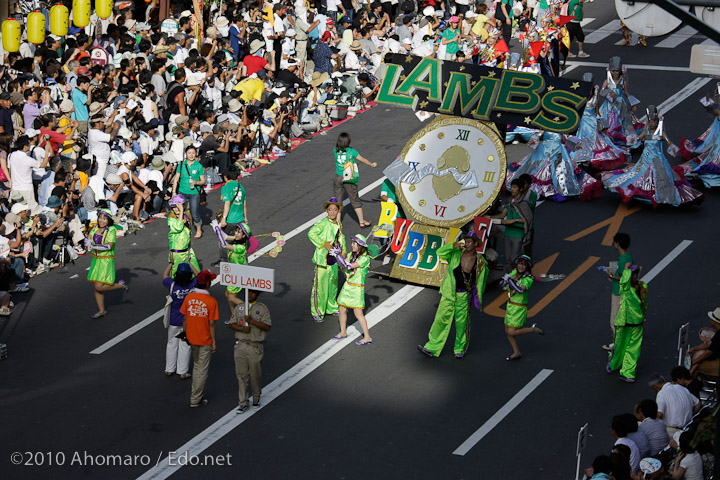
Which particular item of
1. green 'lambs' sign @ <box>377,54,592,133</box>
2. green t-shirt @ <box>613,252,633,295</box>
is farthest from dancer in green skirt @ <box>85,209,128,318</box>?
green t-shirt @ <box>613,252,633,295</box>

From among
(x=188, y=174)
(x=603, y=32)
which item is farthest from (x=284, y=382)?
(x=603, y=32)

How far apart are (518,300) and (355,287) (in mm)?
2415

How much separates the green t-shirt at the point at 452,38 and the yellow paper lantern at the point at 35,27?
11439 mm

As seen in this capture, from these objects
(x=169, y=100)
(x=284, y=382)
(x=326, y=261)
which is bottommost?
(x=284, y=382)

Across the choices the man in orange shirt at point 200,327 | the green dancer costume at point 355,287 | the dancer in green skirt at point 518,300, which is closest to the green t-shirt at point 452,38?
the green dancer costume at point 355,287

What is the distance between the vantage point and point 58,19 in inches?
990

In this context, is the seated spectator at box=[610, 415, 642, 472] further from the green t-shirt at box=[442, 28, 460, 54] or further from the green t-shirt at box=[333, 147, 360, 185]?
the green t-shirt at box=[442, 28, 460, 54]

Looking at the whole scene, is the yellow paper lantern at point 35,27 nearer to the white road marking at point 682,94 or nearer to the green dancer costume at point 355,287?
the green dancer costume at point 355,287

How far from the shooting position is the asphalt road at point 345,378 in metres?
15.7

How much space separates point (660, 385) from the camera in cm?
1528

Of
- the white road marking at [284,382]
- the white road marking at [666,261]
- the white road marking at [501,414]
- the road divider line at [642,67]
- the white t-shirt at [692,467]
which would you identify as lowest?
the white road marking at [284,382]

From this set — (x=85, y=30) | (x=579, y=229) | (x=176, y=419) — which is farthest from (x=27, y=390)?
(x=85, y=30)

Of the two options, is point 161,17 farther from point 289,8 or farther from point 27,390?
point 27,390

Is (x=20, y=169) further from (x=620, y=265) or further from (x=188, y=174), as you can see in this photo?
(x=620, y=265)
